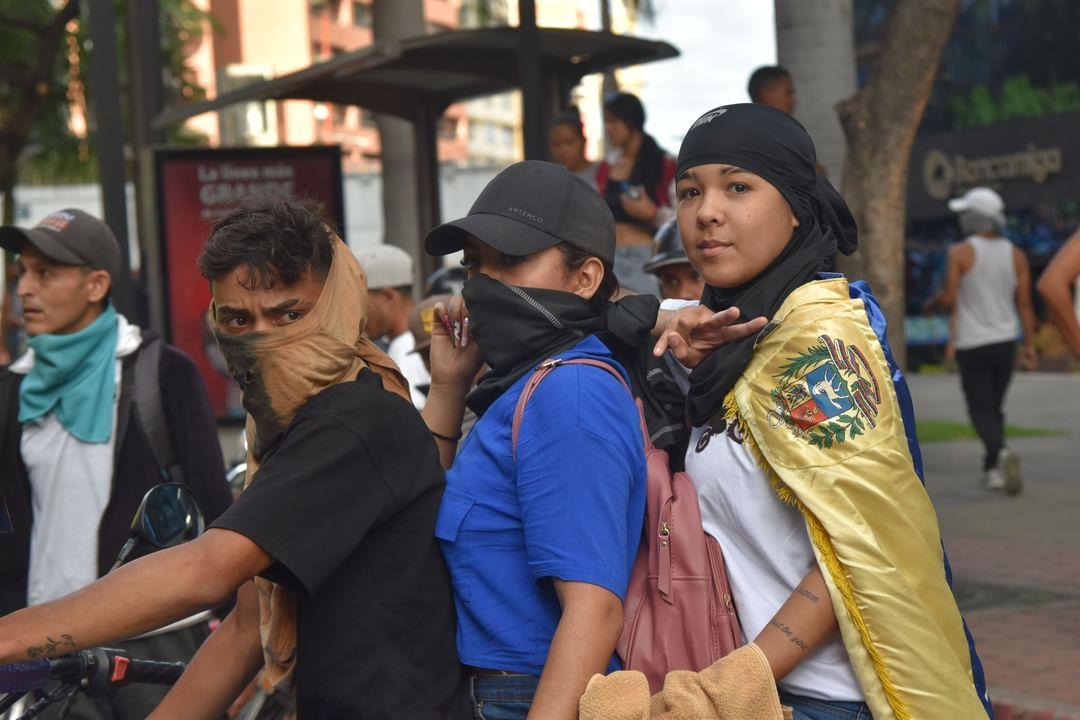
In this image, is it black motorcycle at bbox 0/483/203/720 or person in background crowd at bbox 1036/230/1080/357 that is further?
person in background crowd at bbox 1036/230/1080/357

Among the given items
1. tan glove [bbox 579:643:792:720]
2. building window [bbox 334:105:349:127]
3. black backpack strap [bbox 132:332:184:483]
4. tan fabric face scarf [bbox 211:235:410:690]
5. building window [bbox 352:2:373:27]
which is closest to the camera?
tan glove [bbox 579:643:792:720]

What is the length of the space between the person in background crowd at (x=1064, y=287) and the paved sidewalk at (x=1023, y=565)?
142cm

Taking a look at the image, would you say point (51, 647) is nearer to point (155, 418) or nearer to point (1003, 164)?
point (155, 418)

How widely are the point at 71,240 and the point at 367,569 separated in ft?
7.48

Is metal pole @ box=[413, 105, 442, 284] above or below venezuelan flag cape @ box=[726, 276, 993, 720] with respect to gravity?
above

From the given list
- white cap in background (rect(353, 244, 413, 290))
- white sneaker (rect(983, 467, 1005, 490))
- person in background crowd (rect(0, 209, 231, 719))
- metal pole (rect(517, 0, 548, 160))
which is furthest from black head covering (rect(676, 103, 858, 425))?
white sneaker (rect(983, 467, 1005, 490))

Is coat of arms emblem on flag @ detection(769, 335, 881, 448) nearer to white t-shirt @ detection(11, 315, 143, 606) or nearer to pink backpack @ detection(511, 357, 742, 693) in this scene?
pink backpack @ detection(511, 357, 742, 693)

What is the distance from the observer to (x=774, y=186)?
2443 millimetres

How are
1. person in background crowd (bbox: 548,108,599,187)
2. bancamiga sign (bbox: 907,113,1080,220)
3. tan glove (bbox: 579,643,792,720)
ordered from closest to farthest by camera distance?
1. tan glove (bbox: 579,643,792,720)
2. person in background crowd (bbox: 548,108,599,187)
3. bancamiga sign (bbox: 907,113,1080,220)

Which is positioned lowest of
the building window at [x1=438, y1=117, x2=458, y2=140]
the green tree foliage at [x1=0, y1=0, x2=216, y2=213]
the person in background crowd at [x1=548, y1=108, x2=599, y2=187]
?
the person in background crowd at [x1=548, y1=108, x2=599, y2=187]

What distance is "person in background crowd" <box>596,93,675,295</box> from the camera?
285 inches

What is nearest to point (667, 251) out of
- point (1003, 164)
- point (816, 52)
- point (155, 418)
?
point (155, 418)

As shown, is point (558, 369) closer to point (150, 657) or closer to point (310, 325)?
point (310, 325)

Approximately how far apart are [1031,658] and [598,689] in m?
4.38
